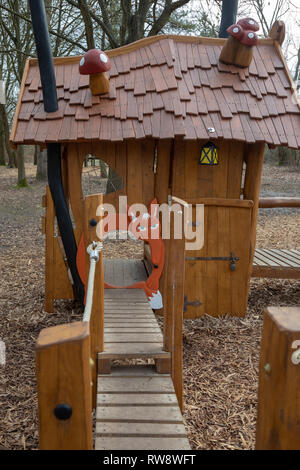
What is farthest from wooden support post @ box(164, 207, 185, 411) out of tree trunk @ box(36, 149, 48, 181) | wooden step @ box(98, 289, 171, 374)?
tree trunk @ box(36, 149, 48, 181)

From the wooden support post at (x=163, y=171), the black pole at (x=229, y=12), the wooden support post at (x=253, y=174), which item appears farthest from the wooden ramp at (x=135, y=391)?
the black pole at (x=229, y=12)

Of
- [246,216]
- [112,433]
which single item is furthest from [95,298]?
[246,216]

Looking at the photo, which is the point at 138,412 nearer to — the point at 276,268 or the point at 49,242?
the point at 49,242

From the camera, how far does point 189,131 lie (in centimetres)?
379

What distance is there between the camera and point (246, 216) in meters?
4.30

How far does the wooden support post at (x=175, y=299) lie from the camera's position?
2.55 meters

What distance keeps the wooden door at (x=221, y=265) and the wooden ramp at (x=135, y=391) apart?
1.04 m

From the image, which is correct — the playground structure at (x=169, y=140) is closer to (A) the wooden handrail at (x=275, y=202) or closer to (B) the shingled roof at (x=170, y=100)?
(B) the shingled roof at (x=170, y=100)

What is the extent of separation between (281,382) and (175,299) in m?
1.50

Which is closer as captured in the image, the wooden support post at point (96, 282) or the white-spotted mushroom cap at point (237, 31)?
the wooden support post at point (96, 282)

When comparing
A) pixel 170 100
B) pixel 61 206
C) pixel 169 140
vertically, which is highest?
pixel 170 100

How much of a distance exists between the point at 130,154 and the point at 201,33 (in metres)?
9.91

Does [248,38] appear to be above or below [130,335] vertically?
above

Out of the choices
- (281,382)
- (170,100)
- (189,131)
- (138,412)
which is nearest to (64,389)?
(281,382)
